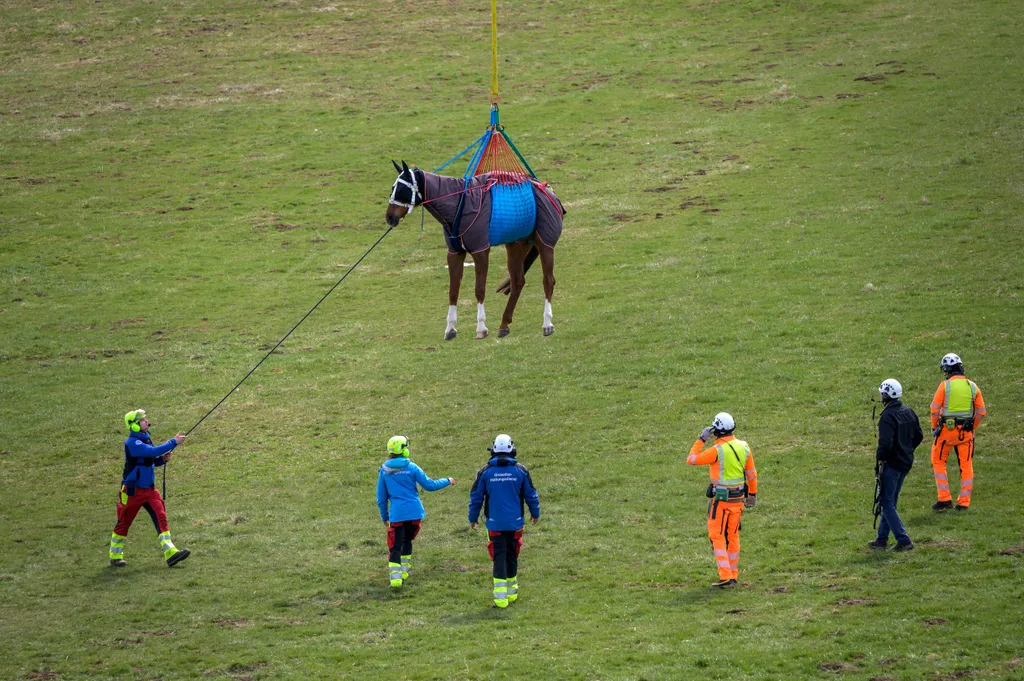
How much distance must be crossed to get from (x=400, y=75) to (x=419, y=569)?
3782 cm

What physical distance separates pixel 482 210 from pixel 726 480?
5.40 m

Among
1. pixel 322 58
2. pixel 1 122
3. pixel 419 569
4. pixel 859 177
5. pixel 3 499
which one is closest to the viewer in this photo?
pixel 419 569

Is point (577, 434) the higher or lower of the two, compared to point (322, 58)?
lower

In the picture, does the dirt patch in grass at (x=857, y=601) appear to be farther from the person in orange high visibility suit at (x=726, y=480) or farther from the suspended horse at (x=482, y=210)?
the suspended horse at (x=482, y=210)

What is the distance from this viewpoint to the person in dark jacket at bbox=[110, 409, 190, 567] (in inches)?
772

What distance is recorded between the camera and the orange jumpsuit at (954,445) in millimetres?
19344

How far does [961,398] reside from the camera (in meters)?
19.3

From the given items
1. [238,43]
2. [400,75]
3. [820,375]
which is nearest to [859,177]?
[820,375]

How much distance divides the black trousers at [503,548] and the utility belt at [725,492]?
9.60 feet

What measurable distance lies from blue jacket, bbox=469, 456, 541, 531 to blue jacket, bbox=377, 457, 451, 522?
1329 mm

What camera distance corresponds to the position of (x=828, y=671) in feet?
46.6

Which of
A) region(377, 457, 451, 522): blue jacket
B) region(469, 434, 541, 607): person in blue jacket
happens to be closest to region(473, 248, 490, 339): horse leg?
region(469, 434, 541, 607): person in blue jacket

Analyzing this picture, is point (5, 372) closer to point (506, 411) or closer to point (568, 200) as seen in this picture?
point (506, 411)

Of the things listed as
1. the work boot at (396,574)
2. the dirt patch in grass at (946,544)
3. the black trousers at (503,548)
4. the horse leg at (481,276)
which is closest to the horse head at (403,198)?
the horse leg at (481,276)
